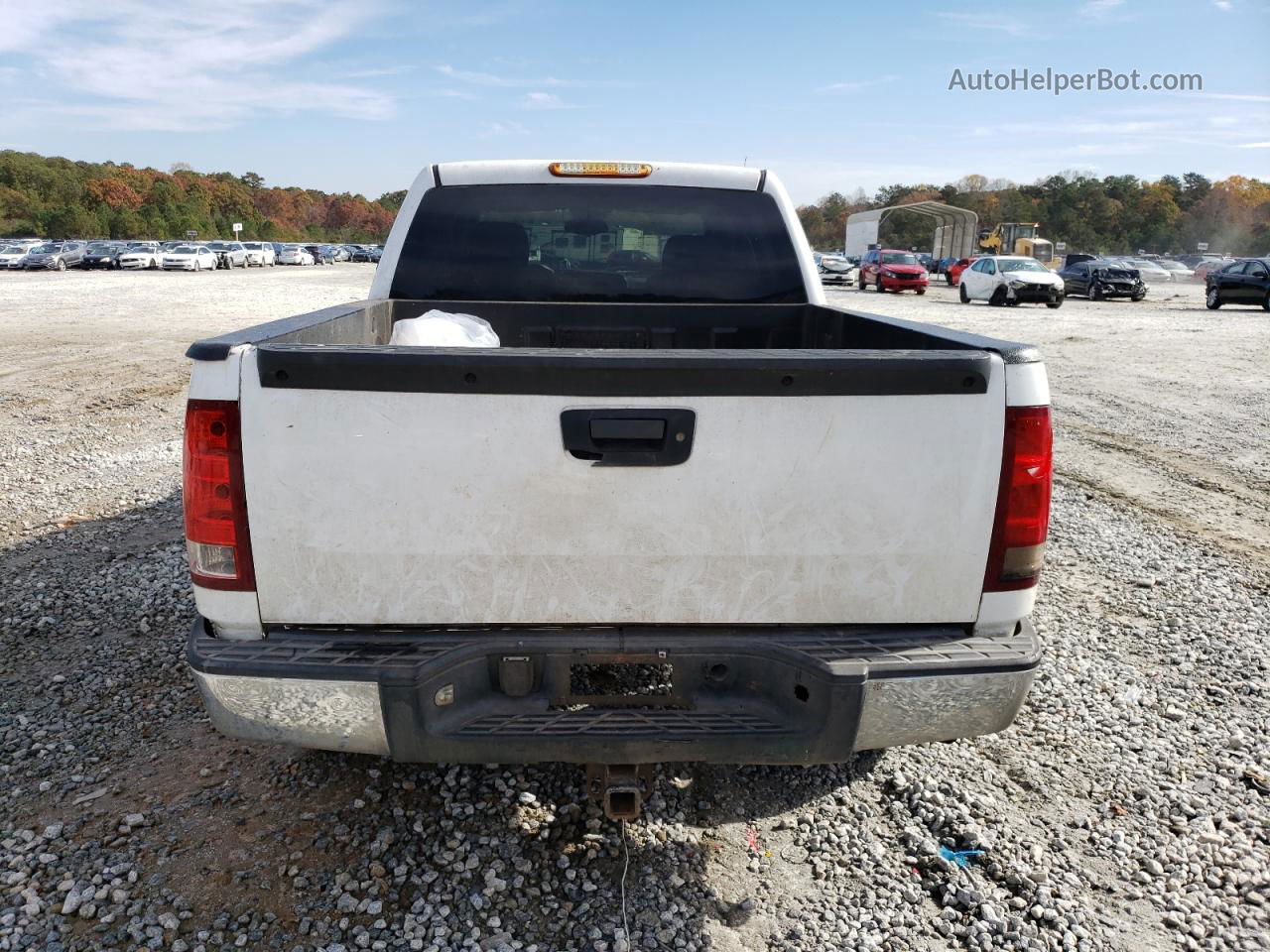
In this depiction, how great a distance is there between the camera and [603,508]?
2244 mm

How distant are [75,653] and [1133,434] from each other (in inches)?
378

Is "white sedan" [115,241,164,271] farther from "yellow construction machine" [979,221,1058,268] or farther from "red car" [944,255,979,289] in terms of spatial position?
"yellow construction machine" [979,221,1058,268]

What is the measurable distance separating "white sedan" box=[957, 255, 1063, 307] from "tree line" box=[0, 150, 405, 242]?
81854 mm

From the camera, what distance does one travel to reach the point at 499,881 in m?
2.64

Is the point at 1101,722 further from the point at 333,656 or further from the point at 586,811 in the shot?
the point at 333,656

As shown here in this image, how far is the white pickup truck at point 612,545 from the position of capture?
217 cm

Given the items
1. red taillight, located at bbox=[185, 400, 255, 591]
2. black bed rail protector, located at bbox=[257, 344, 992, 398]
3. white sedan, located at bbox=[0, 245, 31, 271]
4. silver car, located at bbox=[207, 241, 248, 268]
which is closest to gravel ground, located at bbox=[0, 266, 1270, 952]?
red taillight, located at bbox=[185, 400, 255, 591]

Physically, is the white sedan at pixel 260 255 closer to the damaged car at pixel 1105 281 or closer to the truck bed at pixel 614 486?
the damaged car at pixel 1105 281

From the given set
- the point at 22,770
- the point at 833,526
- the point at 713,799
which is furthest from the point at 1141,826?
the point at 22,770

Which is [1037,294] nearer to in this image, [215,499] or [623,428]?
[623,428]

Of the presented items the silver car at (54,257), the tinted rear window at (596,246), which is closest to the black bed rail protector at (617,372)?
the tinted rear window at (596,246)

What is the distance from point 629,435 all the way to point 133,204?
A: 11531cm

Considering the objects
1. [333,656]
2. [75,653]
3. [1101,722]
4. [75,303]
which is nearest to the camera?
[333,656]

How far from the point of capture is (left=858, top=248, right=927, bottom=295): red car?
37.2 meters
